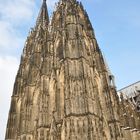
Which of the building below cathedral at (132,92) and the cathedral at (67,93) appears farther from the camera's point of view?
the building below cathedral at (132,92)

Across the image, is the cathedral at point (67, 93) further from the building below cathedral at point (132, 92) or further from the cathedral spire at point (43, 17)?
the building below cathedral at point (132, 92)

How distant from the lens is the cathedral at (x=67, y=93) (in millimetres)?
18812

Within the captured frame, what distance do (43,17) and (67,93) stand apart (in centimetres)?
1616

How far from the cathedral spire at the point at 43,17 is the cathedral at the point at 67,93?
3234 mm

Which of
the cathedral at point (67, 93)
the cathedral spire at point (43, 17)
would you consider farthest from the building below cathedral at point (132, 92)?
the cathedral spire at point (43, 17)

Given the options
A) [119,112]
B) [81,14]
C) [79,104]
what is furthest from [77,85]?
[81,14]

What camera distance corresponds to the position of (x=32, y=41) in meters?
31.4

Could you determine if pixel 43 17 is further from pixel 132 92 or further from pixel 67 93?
pixel 67 93

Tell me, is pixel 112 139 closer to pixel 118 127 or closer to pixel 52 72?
pixel 118 127

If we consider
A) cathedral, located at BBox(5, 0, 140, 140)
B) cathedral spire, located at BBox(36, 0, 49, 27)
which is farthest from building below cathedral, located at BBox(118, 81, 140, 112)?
cathedral spire, located at BBox(36, 0, 49, 27)

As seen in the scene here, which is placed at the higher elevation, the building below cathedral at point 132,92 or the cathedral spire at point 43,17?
the cathedral spire at point 43,17

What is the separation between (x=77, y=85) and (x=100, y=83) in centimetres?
397

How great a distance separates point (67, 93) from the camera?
19.8m

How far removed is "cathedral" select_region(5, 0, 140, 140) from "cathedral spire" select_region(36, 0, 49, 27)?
10.6 ft
